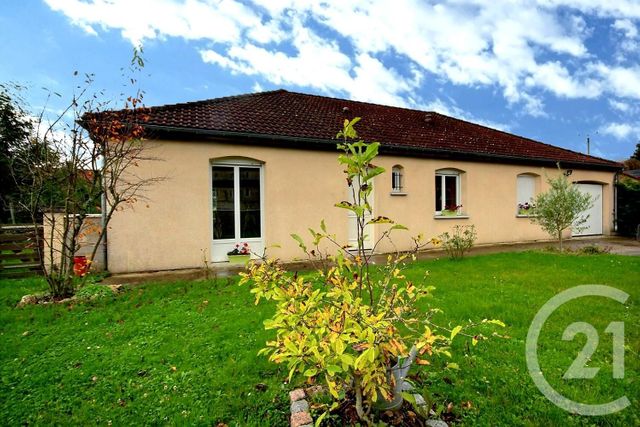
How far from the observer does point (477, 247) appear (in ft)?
35.0

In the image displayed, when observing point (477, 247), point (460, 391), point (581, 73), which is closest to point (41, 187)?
point (460, 391)

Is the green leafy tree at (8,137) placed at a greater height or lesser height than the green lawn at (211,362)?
greater

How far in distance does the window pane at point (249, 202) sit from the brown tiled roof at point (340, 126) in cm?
108

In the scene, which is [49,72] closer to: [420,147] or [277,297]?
[277,297]

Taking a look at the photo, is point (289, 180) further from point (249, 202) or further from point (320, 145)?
point (320, 145)

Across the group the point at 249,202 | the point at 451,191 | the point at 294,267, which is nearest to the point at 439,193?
the point at 451,191

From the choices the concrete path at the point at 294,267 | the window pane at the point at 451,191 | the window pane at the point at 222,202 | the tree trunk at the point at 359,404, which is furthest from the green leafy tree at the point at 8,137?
the window pane at the point at 451,191

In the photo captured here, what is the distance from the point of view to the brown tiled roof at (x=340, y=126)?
831 cm

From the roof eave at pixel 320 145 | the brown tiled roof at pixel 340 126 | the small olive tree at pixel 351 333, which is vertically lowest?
the small olive tree at pixel 351 333

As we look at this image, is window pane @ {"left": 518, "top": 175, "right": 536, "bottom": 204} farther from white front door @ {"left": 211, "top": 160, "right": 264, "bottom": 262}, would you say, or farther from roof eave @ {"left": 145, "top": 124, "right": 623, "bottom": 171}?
white front door @ {"left": 211, "top": 160, "right": 264, "bottom": 262}

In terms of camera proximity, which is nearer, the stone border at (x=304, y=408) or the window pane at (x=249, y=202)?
the stone border at (x=304, y=408)

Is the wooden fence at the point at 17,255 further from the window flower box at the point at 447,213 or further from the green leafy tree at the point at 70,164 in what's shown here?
the window flower box at the point at 447,213

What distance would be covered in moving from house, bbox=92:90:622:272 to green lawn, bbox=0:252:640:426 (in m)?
2.42

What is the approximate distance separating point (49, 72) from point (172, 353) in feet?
21.5
